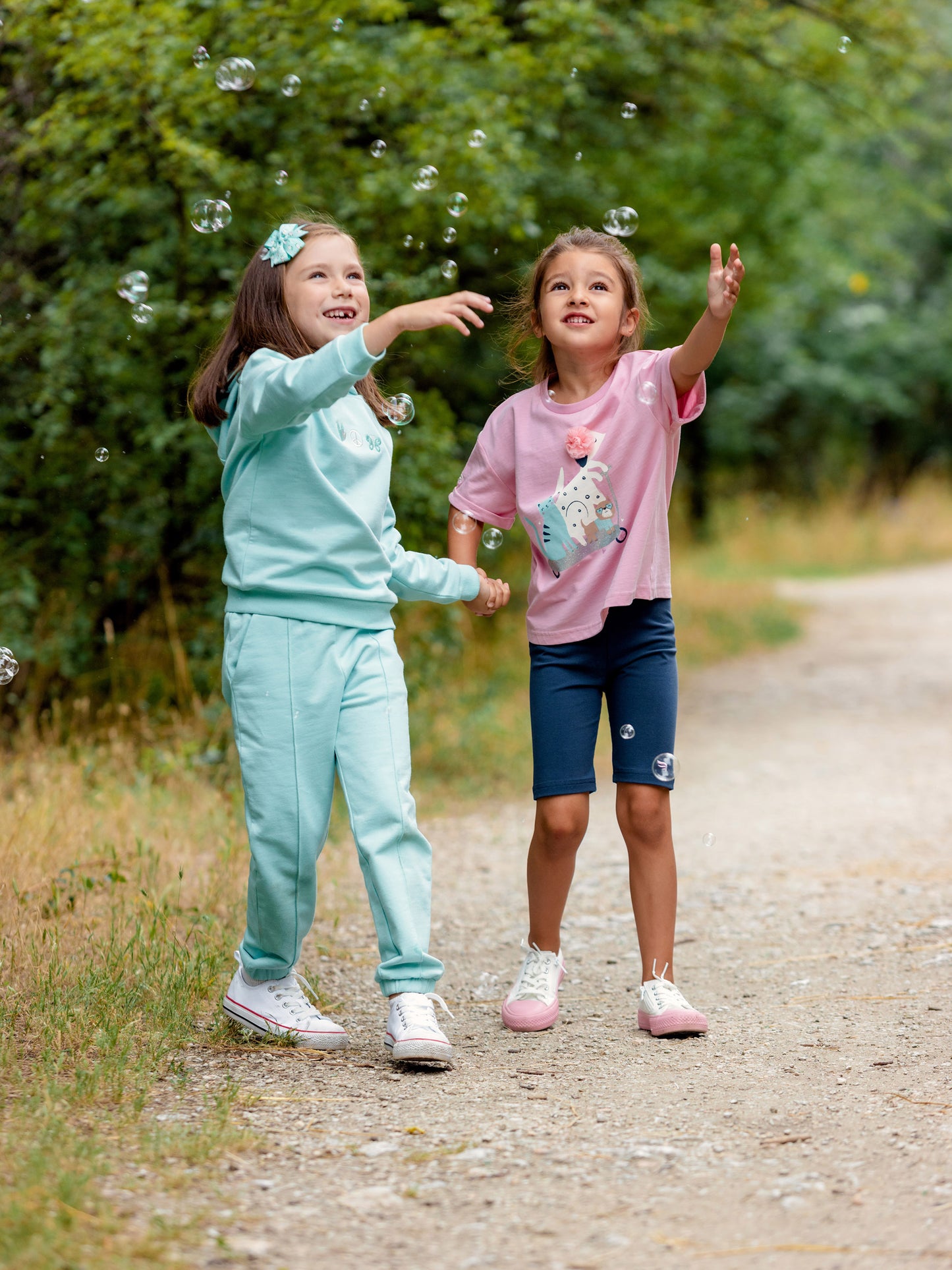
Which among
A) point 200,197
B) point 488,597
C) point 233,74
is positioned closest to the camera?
point 488,597

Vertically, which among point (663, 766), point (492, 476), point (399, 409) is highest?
point (399, 409)

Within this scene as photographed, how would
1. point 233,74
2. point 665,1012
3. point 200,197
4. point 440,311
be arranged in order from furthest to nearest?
point 200,197 < point 233,74 < point 665,1012 < point 440,311

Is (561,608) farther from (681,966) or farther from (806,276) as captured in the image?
(806,276)

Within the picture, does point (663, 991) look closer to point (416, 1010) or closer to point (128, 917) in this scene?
point (416, 1010)

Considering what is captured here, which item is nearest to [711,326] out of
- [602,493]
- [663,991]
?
[602,493]

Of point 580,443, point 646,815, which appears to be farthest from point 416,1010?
point 580,443

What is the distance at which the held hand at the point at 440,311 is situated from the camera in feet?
8.87

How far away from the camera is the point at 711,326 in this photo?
2998 millimetres

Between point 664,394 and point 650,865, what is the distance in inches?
41.0

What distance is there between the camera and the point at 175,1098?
2.71 meters

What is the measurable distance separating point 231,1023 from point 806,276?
37.9ft

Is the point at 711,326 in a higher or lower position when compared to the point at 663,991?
higher

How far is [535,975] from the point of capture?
3309mm

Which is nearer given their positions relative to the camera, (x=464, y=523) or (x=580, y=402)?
(x=580, y=402)
